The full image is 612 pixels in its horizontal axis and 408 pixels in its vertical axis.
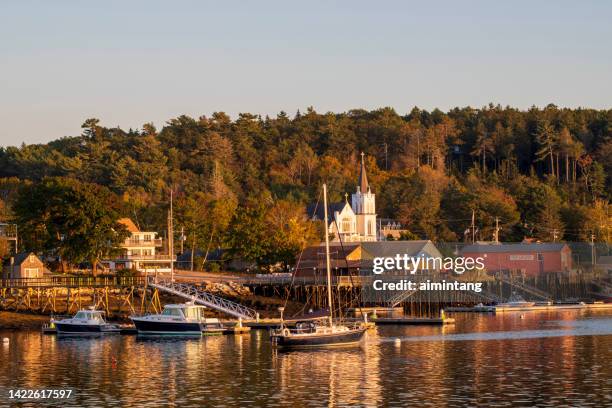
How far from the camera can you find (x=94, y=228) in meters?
114

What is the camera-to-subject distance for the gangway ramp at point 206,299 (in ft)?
320

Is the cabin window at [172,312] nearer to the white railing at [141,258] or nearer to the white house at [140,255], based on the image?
the white house at [140,255]

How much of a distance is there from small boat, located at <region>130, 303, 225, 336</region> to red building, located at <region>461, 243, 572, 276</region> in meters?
68.0

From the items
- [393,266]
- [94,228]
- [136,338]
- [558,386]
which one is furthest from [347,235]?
[558,386]

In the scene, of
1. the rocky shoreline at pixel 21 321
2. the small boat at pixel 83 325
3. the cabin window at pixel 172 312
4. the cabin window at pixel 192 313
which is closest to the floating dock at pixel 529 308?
the cabin window at pixel 192 313

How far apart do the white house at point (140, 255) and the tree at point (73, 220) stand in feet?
37.0

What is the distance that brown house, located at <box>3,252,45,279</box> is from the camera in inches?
4363

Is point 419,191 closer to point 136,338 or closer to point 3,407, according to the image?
point 136,338

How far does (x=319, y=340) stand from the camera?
7425 centimetres

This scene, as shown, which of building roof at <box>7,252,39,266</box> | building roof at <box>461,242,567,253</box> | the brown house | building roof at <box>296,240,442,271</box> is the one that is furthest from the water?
building roof at <box>461,242,567,253</box>

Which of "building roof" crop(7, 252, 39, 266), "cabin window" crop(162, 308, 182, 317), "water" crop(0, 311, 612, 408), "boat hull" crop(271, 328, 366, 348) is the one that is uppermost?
"building roof" crop(7, 252, 39, 266)

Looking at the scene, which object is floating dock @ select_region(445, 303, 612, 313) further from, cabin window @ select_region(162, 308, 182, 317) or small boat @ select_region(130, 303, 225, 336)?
cabin window @ select_region(162, 308, 182, 317)

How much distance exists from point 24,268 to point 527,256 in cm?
6974

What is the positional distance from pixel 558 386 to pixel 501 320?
53.6 metres
